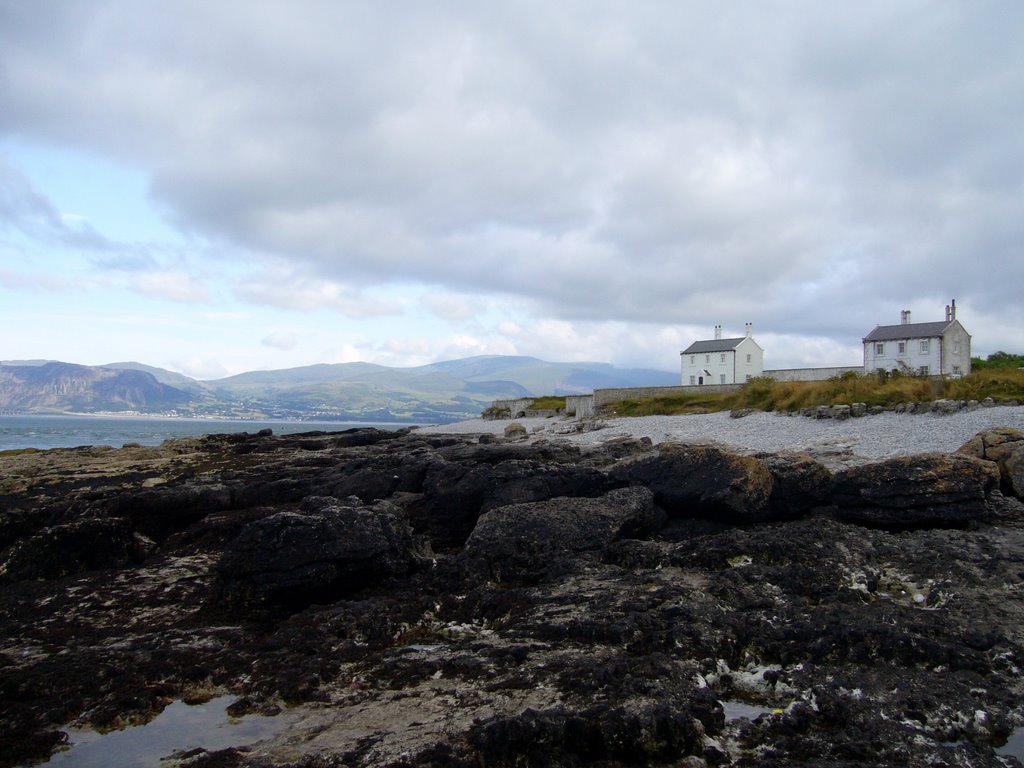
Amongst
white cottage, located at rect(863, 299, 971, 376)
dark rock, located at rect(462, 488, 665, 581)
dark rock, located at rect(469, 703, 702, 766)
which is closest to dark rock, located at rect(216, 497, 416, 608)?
dark rock, located at rect(462, 488, 665, 581)

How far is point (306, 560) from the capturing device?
10.7m

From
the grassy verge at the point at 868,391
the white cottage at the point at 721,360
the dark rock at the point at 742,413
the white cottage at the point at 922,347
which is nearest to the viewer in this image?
the grassy verge at the point at 868,391

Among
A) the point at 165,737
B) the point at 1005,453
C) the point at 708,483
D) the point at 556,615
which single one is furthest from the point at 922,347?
the point at 165,737

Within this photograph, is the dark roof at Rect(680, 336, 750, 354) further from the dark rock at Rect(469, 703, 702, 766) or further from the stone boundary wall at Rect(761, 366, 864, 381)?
the dark rock at Rect(469, 703, 702, 766)

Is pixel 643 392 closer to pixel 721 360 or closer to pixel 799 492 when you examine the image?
pixel 721 360

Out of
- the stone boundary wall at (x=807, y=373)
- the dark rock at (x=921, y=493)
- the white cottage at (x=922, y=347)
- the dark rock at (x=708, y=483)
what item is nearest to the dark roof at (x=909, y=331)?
the white cottage at (x=922, y=347)

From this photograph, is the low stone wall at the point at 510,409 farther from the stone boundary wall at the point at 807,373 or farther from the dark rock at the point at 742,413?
the dark rock at the point at 742,413

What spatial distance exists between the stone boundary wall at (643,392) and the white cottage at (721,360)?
18.0 metres

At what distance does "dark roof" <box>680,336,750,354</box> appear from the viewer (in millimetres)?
71125

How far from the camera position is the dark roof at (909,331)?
2195 inches

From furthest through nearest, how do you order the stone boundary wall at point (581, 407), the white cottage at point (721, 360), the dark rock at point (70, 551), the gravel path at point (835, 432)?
the white cottage at point (721, 360)
the stone boundary wall at point (581, 407)
the gravel path at point (835, 432)
the dark rock at point (70, 551)

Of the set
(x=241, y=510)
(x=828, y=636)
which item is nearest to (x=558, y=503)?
(x=828, y=636)

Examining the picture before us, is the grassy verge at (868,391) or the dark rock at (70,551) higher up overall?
the grassy verge at (868,391)

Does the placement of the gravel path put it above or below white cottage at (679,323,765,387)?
below
